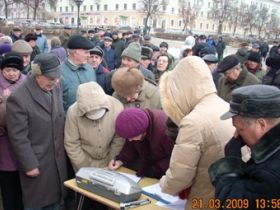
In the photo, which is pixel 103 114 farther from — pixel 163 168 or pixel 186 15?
pixel 186 15

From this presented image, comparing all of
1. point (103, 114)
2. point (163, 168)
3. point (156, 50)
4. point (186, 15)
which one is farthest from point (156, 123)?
point (186, 15)

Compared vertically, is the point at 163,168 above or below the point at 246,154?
below

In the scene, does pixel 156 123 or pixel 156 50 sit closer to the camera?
pixel 156 123

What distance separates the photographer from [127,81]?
350 centimetres

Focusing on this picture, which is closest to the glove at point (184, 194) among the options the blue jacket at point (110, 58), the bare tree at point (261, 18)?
the blue jacket at point (110, 58)

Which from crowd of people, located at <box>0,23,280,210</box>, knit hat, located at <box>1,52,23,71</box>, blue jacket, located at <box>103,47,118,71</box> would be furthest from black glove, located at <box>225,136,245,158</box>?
blue jacket, located at <box>103,47,118,71</box>

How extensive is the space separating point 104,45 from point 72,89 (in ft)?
21.1

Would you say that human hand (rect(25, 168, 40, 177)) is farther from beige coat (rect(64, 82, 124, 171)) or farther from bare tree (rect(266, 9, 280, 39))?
bare tree (rect(266, 9, 280, 39))

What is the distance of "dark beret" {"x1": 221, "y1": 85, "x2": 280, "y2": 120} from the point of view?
6.47ft

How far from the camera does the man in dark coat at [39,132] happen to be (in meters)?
3.22

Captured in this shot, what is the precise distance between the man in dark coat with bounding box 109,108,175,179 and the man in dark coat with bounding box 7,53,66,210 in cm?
58

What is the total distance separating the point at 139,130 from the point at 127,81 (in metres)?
0.73

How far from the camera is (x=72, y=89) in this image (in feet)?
13.9

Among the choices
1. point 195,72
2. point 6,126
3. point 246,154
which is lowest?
point 6,126
